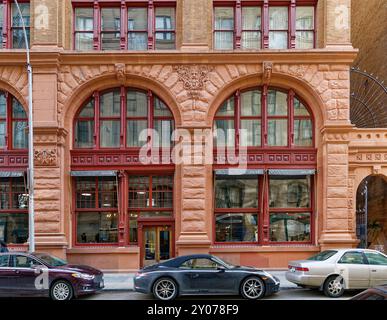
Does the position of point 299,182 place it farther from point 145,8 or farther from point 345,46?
point 145,8

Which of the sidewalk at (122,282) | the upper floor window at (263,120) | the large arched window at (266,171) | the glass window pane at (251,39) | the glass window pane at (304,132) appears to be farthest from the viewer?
the glass window pane at (304,132)

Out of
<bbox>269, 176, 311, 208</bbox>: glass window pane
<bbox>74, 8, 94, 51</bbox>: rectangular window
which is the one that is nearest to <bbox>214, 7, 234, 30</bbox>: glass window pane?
<bbox>74, 8, 94, 51</bbox>: rectangular window

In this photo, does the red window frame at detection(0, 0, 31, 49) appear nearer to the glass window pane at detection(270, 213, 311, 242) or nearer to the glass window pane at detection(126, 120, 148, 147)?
the glass window pane at detection(126, 120, 148, 147)

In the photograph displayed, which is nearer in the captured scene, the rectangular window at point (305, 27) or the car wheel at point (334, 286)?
the car wheel at point (334, 286)

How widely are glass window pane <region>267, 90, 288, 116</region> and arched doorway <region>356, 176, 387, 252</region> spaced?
829 cm

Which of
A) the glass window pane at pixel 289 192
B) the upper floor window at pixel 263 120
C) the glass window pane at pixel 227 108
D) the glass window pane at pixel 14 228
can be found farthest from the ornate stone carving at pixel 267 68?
the glass window pane at pixel 14 228

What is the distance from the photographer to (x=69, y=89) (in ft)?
61.6

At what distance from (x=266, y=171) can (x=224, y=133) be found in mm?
2520

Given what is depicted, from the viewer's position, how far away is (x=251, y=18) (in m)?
19.3

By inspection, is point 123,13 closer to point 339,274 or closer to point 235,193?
point 235,193

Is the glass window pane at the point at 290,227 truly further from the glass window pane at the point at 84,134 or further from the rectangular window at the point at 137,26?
the rectangular window at the point at 137,26

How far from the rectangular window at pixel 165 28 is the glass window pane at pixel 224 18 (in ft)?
6.52

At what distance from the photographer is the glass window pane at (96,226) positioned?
19047 millimetres

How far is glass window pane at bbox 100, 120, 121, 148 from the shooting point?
19172 mm
